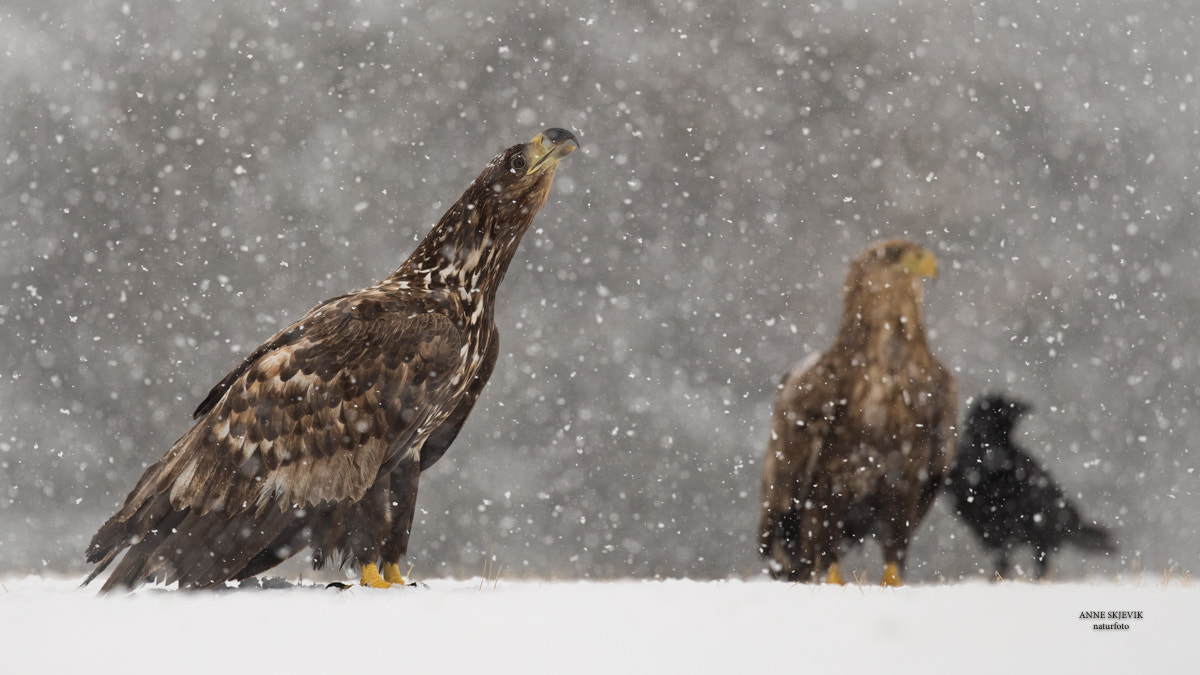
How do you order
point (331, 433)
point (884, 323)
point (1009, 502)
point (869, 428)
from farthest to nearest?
point (1009, 502) < point (884, 323) < point (869, 428) < point (331, 433)

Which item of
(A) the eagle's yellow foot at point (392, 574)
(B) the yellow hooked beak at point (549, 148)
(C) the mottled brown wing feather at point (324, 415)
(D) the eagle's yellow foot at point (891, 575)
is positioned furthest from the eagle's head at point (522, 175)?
(D) the eagle's yellow foot at point (891, 575)

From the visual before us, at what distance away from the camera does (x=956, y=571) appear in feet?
16.7

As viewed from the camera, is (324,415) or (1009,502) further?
(1009,502)

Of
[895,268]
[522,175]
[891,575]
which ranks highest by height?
[522,175]

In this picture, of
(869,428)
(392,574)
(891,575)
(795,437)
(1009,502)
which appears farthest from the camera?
(1009,502)

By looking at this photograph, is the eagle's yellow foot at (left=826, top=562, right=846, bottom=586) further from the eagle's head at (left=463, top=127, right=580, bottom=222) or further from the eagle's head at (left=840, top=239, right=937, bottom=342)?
the eagle's head at (left=463, top=127, right=580, bottom=222)

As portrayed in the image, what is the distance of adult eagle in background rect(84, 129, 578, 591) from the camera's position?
3.26 metres

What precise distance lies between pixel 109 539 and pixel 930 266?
384 cm

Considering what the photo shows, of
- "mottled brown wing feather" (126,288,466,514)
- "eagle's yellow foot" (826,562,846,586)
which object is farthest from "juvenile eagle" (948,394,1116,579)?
"mottled brown wing feather" (126,288,466,514)

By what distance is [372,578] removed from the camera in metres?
3.42

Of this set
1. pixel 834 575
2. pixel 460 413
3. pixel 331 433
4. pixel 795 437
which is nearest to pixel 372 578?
pixel 331 433

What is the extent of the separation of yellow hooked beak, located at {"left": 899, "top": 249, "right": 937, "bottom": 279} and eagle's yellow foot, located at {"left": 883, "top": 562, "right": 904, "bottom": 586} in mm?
1452

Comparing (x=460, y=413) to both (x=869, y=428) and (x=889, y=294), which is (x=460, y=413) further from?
(x=889, y=294)

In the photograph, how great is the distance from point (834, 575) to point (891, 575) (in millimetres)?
261
